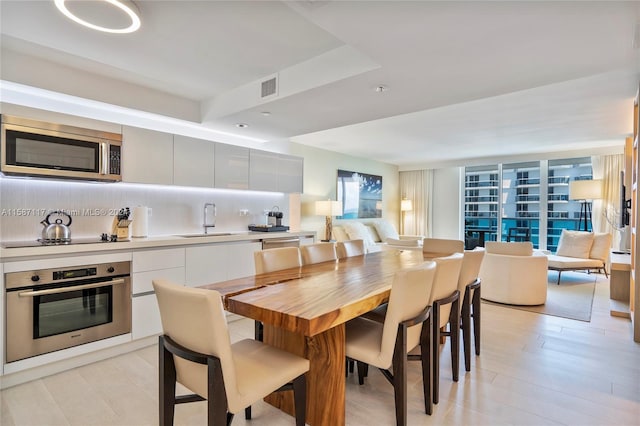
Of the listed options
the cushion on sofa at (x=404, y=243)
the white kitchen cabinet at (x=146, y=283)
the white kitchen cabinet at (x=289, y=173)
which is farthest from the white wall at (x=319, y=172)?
the white kitchen cabinet at (x=146, y=283)

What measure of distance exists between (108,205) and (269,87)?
1.97m

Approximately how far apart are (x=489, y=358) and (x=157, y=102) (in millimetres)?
3960

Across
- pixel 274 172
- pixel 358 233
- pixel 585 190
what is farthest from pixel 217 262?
pixel 585 190

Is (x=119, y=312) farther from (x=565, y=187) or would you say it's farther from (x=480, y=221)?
(x=565, y=187)

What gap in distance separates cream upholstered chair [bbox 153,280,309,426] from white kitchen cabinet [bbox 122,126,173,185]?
2105mm

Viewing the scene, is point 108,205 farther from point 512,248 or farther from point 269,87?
point 512,248

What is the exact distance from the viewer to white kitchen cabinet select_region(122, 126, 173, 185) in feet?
10.2

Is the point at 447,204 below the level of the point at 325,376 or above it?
above

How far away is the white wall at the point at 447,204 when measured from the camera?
818 cm

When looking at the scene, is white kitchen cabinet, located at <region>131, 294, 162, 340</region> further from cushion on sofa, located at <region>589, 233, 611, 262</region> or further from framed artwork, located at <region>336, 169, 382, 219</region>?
cushion on sofa, located at <region>589, 233, 611, 262</region>

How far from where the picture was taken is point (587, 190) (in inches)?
235

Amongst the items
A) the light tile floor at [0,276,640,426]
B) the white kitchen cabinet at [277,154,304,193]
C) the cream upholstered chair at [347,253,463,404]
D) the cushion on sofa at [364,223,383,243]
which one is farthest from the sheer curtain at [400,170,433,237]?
the cream upholstered chair at [347,253,463,404]

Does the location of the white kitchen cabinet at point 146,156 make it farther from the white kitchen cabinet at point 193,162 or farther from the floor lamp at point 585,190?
the floor lamp at point 585,190

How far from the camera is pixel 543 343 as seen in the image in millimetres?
3047
